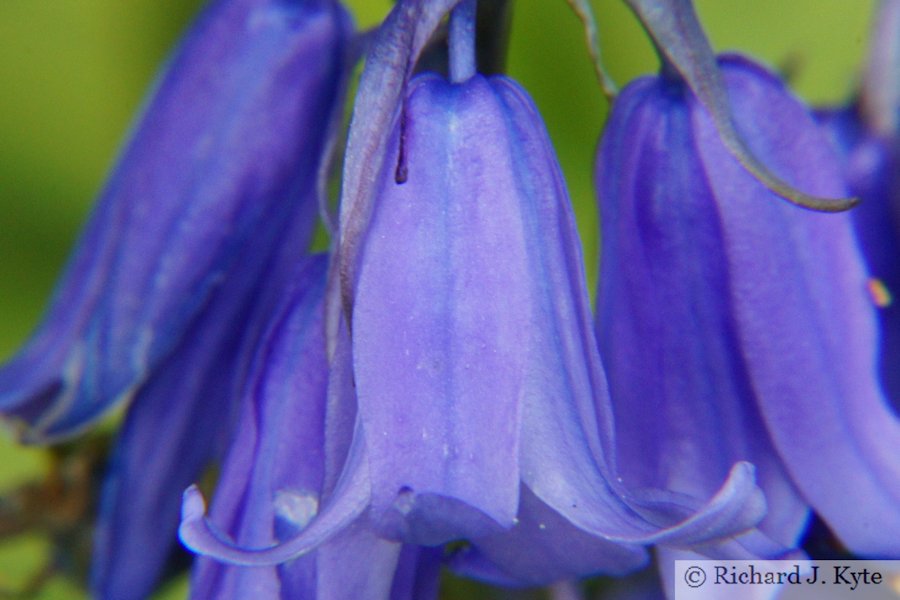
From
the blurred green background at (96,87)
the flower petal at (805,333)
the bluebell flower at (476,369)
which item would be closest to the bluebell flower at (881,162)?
the flower petal at (805,333)

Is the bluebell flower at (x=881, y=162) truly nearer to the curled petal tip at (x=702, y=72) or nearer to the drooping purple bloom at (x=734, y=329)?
the drooping purple bloom at (x=734, y=329)

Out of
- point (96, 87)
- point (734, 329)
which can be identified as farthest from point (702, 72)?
Answer: point (96, 87)

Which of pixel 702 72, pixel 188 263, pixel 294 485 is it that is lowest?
pixel 294 485

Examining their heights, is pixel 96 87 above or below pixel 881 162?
above

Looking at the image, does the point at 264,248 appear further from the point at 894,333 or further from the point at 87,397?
the point at 894,333

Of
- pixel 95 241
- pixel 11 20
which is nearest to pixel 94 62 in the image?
pixel 11 20

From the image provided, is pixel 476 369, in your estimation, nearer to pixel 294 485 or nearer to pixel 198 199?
pixel 294 485
